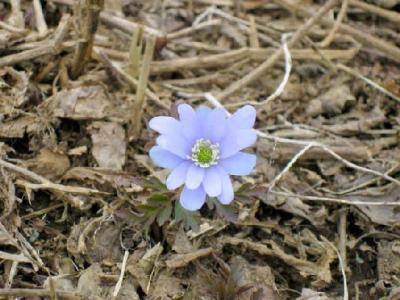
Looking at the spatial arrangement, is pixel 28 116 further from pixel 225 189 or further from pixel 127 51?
pixel 225 189

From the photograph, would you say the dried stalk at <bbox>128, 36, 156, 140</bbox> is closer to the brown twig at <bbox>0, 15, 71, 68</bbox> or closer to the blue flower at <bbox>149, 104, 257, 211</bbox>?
the brown twig at <bbox>0, 15, 71, 68</bbox>

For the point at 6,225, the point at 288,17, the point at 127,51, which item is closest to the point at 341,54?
the point at 288,17

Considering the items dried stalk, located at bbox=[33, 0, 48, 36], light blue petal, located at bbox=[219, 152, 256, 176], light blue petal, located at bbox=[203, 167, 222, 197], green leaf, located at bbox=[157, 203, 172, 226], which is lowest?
green leaf, located at bbox=[157, 203, 172, 226]

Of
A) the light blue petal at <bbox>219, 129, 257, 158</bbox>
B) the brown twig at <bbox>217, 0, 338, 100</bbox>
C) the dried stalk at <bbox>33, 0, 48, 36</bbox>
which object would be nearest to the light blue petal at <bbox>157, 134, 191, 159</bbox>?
the light blue petal at <bbox>219, 129, 257, 158</bbox>

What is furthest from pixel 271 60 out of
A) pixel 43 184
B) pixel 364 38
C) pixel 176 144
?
pixel 43 184

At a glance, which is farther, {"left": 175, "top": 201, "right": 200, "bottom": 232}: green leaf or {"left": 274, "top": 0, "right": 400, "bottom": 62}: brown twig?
{"left": 274, "top": 0, "right": 400, "bottom": 62}: brown twig

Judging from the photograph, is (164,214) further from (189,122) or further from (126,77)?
(126,77)

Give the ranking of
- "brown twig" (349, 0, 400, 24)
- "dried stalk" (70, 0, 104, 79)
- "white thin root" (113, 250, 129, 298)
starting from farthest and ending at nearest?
"brown twig" (349, 0, 400, 24) → "dried stalk" (70, 0, 104, 79) → "white thin root" (113, 250, 129, 298)
